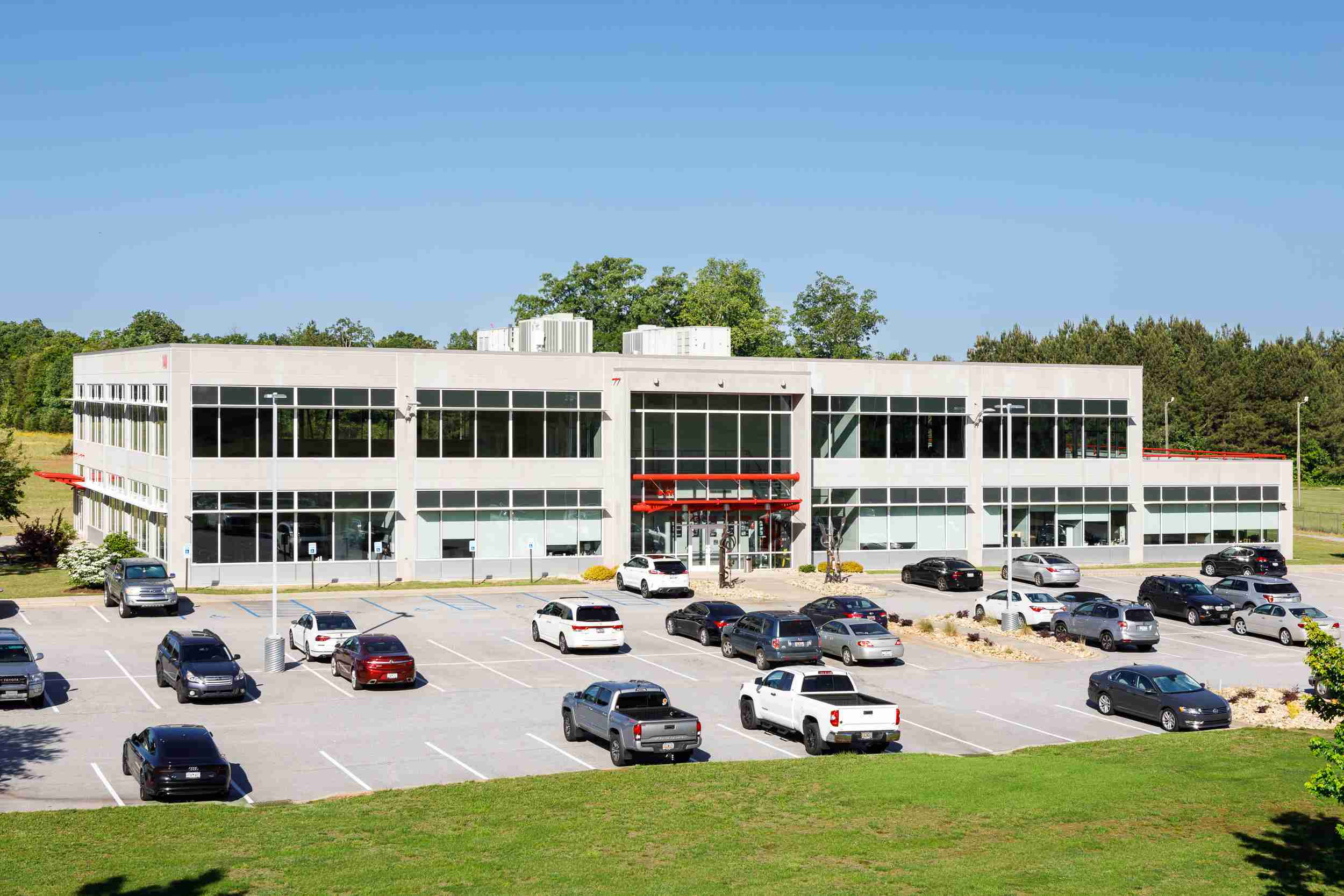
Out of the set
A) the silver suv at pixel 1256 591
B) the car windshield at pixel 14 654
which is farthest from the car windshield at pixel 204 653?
the silver suv at pixel 1256 591

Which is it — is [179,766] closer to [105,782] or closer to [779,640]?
[105,782]

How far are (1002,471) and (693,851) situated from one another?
49623mm

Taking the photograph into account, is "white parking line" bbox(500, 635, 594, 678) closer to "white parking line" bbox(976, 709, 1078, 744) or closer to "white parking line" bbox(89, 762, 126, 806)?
"white parking line" bbox(976, 709, 1078, 744)

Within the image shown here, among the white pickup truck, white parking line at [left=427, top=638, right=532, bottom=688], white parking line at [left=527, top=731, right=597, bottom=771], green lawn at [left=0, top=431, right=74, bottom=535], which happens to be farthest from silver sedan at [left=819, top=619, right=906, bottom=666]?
green lawn at [left=0, top=431, right=74, bottom=535]

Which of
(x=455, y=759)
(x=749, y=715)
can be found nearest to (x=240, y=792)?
(x=455, y=759)

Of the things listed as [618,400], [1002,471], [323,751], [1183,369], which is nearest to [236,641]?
[323,751]

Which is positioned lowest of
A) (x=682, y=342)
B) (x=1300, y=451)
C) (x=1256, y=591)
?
(x=1256, y=591)

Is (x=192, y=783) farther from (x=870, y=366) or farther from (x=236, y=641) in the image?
(x=870, y=366)

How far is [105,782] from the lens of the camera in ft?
80.1

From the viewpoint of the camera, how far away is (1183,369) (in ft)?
434

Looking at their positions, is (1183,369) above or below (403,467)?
above

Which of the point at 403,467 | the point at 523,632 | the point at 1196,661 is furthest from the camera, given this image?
the point at 403,467

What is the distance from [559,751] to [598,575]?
30116 millimetres

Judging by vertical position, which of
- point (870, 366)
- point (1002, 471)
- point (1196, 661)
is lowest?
point (1196, 661)
